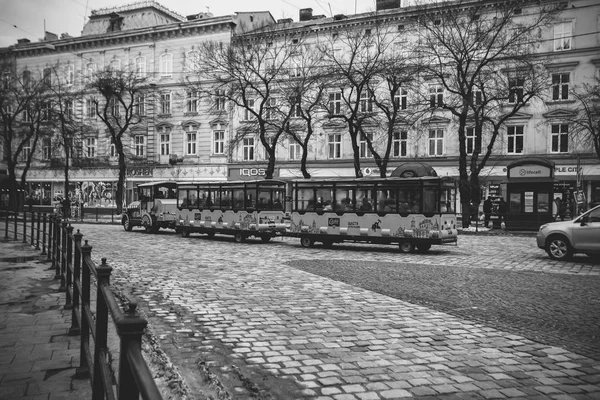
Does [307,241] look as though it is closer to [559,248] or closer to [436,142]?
[559,248]

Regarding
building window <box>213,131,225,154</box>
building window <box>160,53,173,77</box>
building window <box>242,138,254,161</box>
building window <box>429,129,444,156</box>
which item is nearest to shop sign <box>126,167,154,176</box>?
building window <box>213,131,225,154</box>

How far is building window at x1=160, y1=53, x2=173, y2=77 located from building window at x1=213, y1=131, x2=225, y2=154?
819cm

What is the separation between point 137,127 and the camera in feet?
165

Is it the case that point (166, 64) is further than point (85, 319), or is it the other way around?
point (166, 64)

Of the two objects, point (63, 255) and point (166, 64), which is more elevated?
point (166, 64)

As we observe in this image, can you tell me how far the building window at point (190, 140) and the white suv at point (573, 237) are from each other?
38145 millimetres

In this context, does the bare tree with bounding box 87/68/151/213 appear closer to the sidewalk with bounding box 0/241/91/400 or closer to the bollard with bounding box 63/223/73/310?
the sidewalk with bounding box 0/241/91/400

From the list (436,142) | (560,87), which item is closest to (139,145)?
(436,142)

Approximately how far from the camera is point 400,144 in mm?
42312

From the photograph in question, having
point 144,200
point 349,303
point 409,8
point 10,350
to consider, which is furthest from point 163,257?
point 409,8

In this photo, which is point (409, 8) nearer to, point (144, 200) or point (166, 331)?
point (144, 200)

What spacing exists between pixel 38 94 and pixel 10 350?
49.9 m

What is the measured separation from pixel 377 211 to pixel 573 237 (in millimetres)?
6992

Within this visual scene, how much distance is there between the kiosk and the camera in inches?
1108
